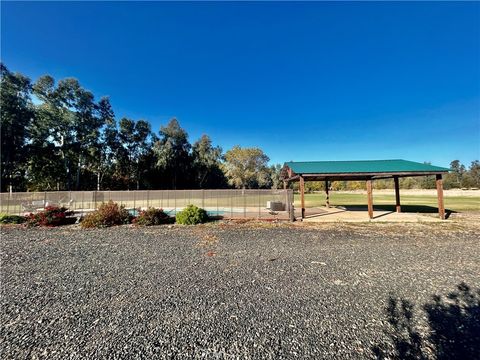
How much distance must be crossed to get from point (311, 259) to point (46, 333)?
557 centimetres

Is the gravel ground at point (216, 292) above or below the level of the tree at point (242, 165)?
below

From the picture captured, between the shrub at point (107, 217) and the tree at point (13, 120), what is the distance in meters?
22.3

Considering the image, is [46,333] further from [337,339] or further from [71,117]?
[71,117]

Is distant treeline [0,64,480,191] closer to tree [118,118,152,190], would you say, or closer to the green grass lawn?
tree [118,118,152,190]

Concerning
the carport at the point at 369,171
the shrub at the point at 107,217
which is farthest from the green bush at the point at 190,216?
the carport at the point at 369,171

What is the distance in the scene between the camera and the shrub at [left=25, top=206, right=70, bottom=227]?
1062cm

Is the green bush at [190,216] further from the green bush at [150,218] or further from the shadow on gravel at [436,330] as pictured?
the shadow on gravel at [436,330]

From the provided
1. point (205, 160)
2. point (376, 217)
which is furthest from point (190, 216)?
point (205, 160)

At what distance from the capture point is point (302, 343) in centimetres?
258

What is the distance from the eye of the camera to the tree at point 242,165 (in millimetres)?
46969

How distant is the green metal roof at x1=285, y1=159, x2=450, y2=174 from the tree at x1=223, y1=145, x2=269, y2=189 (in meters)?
32.9

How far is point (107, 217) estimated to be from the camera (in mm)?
10773

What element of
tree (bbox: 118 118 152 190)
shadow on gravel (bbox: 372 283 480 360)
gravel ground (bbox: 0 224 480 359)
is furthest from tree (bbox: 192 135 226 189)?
shadow on gravel (bbox: 372 283 480 360)

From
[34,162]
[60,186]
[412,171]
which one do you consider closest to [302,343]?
[412,171]
